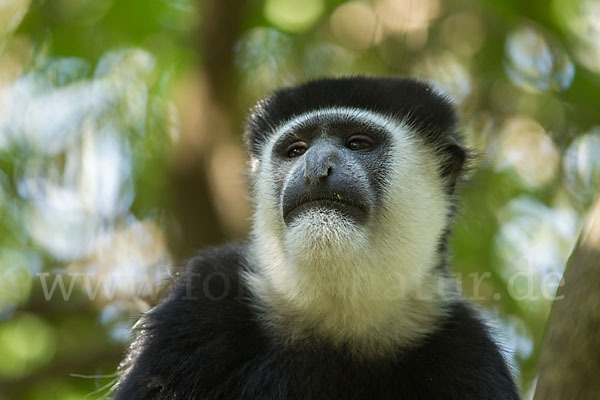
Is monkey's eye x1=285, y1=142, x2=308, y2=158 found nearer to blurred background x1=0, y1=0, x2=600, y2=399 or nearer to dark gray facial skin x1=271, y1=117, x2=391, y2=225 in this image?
dark gray facial skin x1=271, y1=117, x2=391, y2=225

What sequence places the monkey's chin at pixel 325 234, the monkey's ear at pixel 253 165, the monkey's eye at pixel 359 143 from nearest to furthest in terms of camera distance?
the monkey's chin at pixel 325 234, the monkey's eye at pixel 359 143, the monkey's ear at pixel 253 165

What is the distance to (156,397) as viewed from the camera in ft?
11.0

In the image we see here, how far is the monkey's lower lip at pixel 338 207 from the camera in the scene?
323 cm

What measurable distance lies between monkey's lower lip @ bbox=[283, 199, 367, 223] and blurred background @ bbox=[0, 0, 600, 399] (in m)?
2.25

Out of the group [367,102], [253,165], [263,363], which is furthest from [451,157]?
[263,363]

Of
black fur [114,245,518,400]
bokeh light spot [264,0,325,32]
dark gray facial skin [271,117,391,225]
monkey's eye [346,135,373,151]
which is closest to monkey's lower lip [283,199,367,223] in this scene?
dark gray facial skin [271,117,391,225]

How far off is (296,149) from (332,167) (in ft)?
1.63

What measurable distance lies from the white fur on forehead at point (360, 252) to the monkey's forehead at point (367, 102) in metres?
0.08

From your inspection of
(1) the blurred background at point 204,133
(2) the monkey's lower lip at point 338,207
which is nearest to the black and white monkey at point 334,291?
(2) the monkey's lower lip at point 338,207

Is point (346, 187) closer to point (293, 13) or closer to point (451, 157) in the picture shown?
point (451, 157)

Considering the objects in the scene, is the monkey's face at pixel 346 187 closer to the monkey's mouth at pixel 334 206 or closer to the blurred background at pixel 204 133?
the monkey's mouth at pixel 334 206

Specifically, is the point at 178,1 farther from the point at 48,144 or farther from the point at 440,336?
the point at 440,336

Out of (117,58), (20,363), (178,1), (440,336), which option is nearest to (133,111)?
(117,58)

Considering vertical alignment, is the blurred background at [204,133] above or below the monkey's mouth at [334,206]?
above
